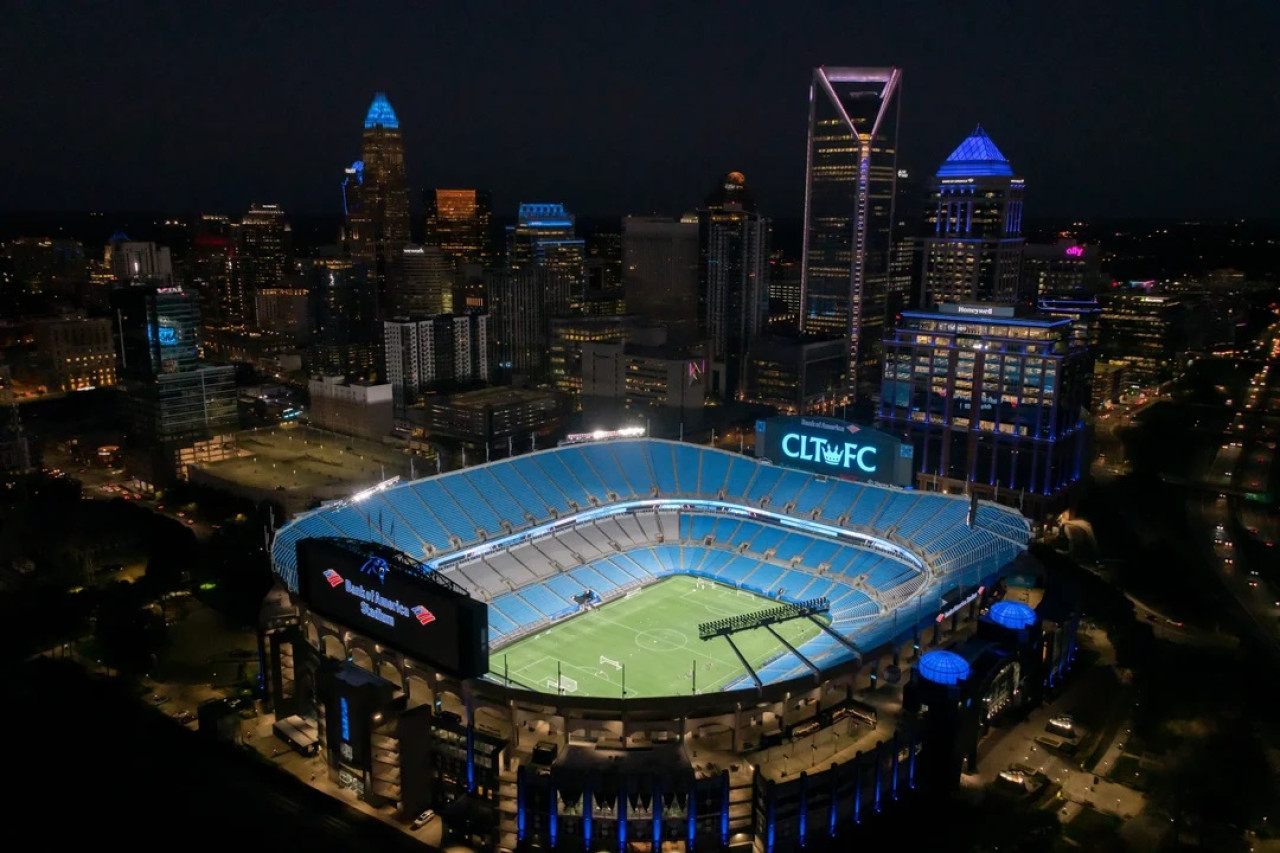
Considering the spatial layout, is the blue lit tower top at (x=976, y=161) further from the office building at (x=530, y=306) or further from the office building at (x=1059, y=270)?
the office building at (x=530, y=306)

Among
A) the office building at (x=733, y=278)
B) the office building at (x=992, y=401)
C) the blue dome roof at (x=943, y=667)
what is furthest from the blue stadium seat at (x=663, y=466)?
the office building at (x=733, y=278)

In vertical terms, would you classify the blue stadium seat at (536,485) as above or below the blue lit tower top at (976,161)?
below

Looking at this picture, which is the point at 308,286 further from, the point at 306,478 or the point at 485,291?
the point at 306,478

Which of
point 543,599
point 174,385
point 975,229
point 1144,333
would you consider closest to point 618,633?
point 543,599

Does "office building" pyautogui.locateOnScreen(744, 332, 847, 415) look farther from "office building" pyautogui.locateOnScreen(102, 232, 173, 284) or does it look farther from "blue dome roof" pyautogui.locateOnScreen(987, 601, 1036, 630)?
"office building" pyautogui.locateOnScreen(102, 232, 173, 284)

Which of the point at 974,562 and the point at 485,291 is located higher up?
the point at 485,291

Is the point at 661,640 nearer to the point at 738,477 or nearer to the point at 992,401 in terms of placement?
the point at 738,477

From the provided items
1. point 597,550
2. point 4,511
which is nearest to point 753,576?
point 597,550
